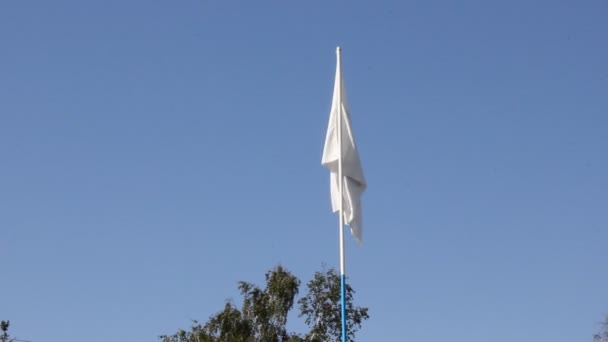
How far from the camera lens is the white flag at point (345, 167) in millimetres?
17453

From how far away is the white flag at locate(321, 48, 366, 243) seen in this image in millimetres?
17453

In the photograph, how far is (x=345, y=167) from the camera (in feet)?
57.4

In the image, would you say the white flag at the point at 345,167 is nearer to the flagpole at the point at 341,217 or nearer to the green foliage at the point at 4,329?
the flagpole at the point at 341,217

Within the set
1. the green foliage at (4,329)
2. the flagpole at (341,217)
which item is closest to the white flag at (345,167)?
the flagpole at (341,217)

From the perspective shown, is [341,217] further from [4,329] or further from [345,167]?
[4,329]

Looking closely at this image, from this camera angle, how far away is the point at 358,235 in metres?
17.5

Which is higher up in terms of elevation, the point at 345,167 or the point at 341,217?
the point at 345,167

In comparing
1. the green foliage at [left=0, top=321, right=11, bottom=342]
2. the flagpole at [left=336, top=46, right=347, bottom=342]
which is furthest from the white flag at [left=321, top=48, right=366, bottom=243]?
the green foliage at [left=0, top=321, right=11, bottom=342]

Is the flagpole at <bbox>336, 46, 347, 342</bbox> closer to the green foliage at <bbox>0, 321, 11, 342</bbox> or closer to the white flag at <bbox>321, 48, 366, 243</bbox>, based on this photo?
the white flag at <bbox>321, 48, 366, 243</bbox>

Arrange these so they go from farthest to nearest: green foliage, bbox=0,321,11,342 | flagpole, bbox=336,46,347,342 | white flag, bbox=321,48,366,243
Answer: green foliage, bbox=0,321,11,342, white flag, bbox=321,48,366,243, flagpole, bbox=336,46,347,342

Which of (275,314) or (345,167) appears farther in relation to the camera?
(275,314)

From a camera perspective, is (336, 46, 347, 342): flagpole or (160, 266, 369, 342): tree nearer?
(336, 46, 347, 342): flagpole

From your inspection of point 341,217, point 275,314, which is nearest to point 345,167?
point 341,217

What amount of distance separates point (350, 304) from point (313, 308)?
1.67 meters
